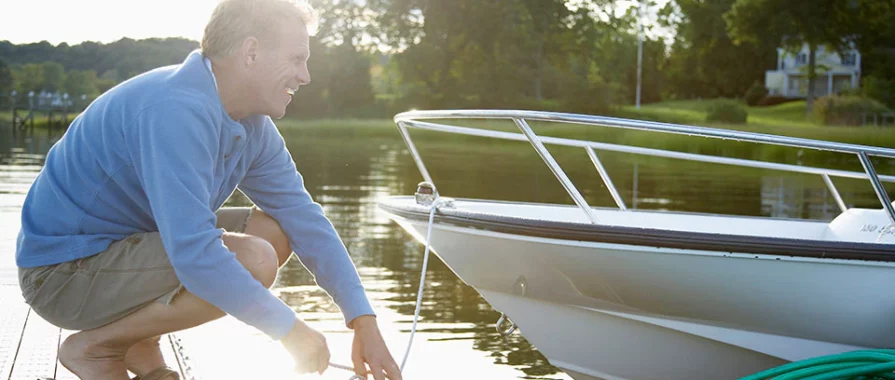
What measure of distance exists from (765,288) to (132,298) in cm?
230

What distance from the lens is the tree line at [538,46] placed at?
151 ft

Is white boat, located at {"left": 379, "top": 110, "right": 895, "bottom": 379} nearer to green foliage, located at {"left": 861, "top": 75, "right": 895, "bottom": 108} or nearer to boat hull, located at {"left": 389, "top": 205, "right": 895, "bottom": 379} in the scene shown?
boat hull, located at {"left": 389, "top": 205, "right": 895, "bottom": 379}

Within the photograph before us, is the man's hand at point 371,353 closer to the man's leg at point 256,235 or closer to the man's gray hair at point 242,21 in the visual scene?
the man's leg at point 256,235

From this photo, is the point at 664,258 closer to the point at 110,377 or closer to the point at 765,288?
the point at 765,288

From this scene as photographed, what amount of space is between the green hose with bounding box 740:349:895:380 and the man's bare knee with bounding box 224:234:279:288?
5.51 ft

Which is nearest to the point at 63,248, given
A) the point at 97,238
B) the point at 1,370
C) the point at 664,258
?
the point at 97,238

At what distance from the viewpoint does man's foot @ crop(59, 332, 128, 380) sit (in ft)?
9.27

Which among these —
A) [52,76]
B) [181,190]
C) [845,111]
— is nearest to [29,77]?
[52,76]

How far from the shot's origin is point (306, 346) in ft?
8.25

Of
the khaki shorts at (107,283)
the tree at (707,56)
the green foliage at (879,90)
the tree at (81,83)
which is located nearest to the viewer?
the khaki shorts at (107,283)

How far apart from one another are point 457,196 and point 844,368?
9.98 metres

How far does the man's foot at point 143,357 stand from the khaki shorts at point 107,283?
387 mm

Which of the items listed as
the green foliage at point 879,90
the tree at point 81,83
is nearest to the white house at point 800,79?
the green foliage at point 879,90

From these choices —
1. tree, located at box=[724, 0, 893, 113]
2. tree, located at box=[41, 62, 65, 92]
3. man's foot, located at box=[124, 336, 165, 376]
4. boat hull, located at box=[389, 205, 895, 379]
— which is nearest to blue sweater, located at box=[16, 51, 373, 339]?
man's foot, located at box=[124, 336, 165, 376]
